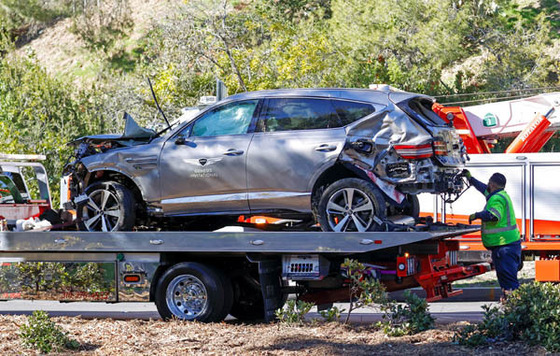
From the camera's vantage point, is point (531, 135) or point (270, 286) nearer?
point (270, 286)

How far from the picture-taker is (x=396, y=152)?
27.6ft

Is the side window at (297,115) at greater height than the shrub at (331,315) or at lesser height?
greater

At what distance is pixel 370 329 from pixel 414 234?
109 cm

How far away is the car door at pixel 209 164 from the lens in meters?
8.95

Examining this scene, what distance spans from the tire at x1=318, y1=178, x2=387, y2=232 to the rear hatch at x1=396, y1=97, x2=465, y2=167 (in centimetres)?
84

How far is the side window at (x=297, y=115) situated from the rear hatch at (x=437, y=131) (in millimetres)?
773

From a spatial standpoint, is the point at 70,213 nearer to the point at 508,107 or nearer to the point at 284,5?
the point at 508,107

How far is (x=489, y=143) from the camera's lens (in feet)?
48.5

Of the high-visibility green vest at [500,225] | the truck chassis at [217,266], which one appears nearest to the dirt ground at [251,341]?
the truck chassis at [217,266]

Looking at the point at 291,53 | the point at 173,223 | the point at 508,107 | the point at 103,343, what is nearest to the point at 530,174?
the point at 508,107

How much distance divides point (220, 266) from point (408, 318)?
2.50m

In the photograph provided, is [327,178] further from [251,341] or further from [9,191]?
[9,191]

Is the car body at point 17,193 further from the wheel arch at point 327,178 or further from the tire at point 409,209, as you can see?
the tire at point 409,209

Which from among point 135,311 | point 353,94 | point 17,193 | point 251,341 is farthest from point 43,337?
point 17,193
